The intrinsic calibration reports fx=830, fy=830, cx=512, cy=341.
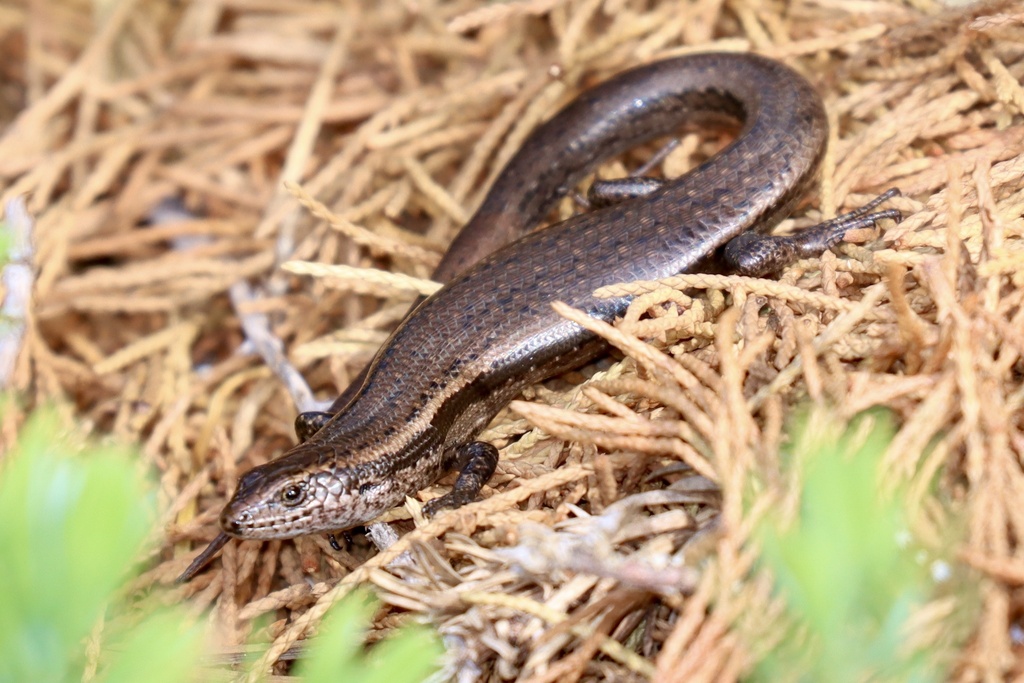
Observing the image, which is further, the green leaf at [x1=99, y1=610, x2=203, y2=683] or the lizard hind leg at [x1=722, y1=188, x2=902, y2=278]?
the lizard hind leg at [x1=722, y1=188, x2=902, y2=278]

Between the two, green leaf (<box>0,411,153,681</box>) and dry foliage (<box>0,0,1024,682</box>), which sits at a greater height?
green leaf (<box>0,411,153,681</box>)

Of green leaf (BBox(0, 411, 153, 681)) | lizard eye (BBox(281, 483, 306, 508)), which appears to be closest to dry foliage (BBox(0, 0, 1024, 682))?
lizard eye (BBox(281, 483, 306, 508))

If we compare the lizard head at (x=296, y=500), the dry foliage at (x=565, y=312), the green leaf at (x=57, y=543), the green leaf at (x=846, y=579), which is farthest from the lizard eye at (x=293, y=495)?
the green leaf at (x=846, y=579)

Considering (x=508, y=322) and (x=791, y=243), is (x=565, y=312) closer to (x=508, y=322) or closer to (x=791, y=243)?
(x=508, y=322)

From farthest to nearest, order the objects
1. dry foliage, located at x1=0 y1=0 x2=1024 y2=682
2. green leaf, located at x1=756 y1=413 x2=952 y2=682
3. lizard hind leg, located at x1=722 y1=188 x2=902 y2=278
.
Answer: lizard hind leg, located at x1=722 y1=188 x2=902 y2=278 → dry foliage, located at x1=0 y1=0 x2=1024 y2=682 → green leaf, located at x1=756 y1=413 x2=952 y2=682

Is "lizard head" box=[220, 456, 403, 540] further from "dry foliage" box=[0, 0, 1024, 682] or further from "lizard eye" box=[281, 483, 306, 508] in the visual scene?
"dry foliage" box=[0, 0, 1024, 682]

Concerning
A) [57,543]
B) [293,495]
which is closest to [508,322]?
[293,495]

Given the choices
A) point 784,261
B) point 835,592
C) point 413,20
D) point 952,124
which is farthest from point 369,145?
point 835,592

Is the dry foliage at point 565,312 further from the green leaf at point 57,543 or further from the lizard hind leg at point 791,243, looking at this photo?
the green leaf at point 57,543
